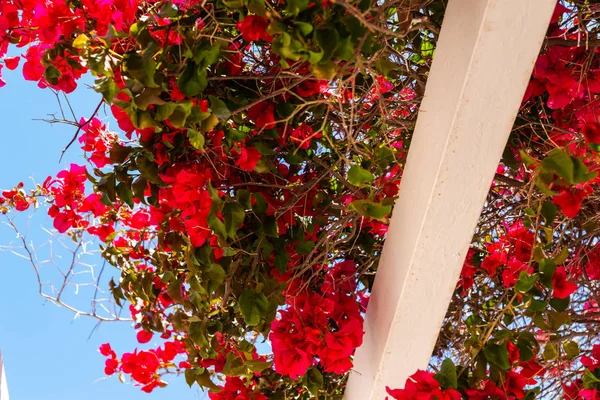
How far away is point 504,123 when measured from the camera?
0.81m

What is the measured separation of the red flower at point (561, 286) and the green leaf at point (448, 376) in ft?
0.60

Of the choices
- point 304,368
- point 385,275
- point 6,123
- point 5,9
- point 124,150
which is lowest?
point 304,368

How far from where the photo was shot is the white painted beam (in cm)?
76

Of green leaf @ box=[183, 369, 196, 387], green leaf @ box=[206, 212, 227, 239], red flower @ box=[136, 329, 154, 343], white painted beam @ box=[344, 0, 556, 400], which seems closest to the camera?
white painted beam @ box=[344, 0, 556, 400]

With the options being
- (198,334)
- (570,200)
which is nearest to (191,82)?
(198,334)

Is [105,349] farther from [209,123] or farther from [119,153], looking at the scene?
[209,123]

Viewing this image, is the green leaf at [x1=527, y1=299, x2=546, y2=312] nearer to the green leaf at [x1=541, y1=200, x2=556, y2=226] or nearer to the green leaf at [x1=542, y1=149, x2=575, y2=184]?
the green leaf at [x1=541, y1=200, x2=556, y2=226]

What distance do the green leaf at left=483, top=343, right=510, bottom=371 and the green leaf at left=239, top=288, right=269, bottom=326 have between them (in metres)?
0.34

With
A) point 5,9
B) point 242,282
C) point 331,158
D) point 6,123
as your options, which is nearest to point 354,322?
point 242,282

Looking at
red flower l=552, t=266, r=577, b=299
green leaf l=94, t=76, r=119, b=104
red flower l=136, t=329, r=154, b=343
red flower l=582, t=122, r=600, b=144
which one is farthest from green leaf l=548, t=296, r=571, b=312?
red flower l=136, t=329, r=154, b=343

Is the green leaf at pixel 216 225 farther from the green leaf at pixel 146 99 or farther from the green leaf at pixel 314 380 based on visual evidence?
the green leaf at pixel 314 380

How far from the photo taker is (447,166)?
0.83 meters

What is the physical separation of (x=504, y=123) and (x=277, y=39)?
320 mm

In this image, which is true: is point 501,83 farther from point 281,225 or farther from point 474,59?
point 281,225
